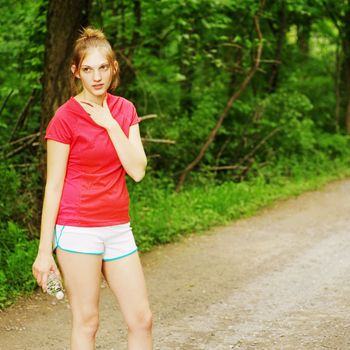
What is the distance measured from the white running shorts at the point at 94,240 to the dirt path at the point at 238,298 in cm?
201

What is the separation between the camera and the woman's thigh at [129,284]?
3.32m

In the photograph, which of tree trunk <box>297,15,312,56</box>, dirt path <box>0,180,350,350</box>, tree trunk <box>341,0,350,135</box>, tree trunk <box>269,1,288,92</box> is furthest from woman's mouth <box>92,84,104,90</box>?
tree trunk <box>341,0,350,135</box>

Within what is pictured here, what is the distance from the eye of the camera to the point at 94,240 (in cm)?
324

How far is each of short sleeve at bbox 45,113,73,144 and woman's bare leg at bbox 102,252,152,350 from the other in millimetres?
623

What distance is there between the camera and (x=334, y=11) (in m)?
16.3

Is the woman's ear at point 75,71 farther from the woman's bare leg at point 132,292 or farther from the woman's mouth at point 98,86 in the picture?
the woman's bare leg at point 132,292

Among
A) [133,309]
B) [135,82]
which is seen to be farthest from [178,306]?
[135,82]

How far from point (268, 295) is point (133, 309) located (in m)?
3.39

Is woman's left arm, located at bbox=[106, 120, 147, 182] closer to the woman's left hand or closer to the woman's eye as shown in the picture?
the woman's left hand

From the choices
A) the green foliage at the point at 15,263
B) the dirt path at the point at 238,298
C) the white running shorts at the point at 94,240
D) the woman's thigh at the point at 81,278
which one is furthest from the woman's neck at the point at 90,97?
the green foliage at the point at 15,263

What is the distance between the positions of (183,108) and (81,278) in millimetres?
10780

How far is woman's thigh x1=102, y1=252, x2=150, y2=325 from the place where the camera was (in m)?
3.32

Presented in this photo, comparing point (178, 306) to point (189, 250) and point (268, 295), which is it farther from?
point (189, 250)

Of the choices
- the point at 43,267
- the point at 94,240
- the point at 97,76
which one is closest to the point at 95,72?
the point at 97,76
